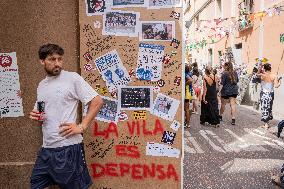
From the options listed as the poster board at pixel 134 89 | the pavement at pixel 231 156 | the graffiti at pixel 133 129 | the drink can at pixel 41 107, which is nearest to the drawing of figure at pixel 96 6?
the poster board at pixel 134 89

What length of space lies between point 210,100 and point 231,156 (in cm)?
418

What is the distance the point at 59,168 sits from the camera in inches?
140

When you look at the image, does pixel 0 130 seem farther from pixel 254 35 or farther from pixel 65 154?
pixel 254 35

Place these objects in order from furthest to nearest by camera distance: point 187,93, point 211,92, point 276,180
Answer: point 211,92
point 187,93
point 276,180

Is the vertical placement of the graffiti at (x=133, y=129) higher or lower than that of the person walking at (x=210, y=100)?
higher

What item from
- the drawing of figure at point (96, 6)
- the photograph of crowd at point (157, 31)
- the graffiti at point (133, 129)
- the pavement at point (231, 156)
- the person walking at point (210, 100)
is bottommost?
the pavement at point (231, 156)

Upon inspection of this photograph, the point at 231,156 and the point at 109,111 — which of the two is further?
the point at 231,156

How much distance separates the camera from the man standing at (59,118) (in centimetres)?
355

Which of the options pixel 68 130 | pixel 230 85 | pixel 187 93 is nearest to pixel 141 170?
pixel 68 130

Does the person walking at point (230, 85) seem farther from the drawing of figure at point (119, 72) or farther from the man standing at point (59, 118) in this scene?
the man standing at point (59, 118)

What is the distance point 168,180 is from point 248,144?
488cm

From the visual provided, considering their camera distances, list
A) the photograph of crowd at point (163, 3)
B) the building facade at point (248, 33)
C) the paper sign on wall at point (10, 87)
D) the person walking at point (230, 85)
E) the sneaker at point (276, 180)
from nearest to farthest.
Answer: the photograph of crowd at point (163, 3) < the paper sign on wall at point (10, 87) < the sneaker at point (276, 180) < the person walking at point (230, 85) < the building facade at point (248, 33)

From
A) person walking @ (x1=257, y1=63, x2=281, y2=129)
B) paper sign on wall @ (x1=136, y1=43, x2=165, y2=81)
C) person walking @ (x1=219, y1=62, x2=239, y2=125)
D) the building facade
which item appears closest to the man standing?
paper sign on wall @ (x1=136, y1=43, x2=165, y2=81)

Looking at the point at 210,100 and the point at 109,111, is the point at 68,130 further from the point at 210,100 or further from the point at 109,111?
the point at 210,100
